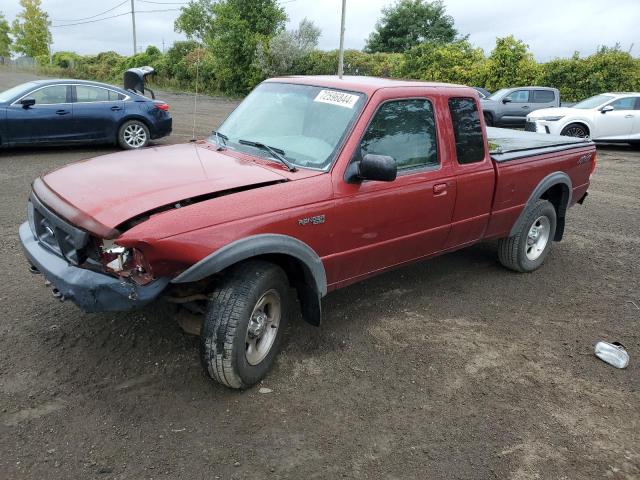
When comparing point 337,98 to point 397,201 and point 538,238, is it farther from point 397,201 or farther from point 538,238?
point 538,238

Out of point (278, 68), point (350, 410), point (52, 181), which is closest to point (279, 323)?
point (350, 410)

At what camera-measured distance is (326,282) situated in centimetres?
365

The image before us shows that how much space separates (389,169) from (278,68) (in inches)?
1166

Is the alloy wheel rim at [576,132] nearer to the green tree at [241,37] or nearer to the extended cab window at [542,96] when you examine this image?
the extended cab window at [542,96]

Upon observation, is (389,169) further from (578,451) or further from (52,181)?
(52,181)

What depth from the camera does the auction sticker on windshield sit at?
12.5 feet

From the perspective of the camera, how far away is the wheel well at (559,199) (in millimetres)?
5741

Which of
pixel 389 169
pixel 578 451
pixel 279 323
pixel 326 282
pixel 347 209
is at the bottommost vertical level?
pixel 578 451

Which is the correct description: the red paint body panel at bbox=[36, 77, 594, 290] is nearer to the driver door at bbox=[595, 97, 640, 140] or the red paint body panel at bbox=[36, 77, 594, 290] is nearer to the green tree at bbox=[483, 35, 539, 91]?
the driver door at bbox=[595, 97, 640, 140]

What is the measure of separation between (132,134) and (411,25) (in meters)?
41.4

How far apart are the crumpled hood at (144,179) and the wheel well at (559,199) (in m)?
3.60

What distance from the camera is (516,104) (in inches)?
725

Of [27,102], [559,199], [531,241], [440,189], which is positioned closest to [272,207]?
[440,189]

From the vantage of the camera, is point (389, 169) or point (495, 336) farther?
point (495, 336)
